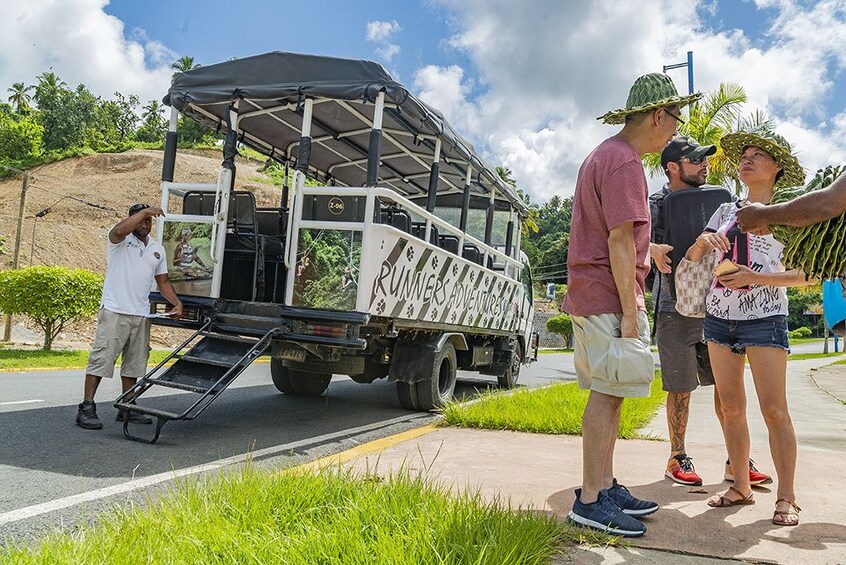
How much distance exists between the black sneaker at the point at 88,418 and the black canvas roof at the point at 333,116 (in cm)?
298

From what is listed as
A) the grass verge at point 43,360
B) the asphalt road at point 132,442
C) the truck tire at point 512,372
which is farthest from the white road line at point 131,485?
the grass verge at point 43,360

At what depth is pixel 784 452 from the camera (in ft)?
10.4

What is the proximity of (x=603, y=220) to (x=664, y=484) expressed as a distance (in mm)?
1799

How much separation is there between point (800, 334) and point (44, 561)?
85600 mm

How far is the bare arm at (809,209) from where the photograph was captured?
2025 mm

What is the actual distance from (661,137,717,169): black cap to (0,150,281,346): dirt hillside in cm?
2398

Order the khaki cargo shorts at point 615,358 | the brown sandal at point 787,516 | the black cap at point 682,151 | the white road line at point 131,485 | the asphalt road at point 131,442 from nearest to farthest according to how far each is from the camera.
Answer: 1. the khaki cargo shorts at point 615,358
2. the brown sandal at point 787,516
3. the white road line at point 131,485
4. the asphalt road at point 131,442
5. the black cap at point 682,151

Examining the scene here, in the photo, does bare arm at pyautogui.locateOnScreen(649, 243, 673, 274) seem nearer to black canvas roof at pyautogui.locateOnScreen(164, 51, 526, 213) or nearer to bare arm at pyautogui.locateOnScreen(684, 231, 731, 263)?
bare arm at pyautogui.locateOnScreen(684, 231, 731, 263)

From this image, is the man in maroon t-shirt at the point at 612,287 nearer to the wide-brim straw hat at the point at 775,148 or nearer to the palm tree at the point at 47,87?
the wide-brim straw hat at the point at 775,148

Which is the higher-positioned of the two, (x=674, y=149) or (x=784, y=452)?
(x=674, y=149)

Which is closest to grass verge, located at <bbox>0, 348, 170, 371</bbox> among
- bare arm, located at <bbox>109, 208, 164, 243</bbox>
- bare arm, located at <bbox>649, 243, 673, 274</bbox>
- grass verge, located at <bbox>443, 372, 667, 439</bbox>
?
bare arm, located at <bbox>109, 208, 164, 243</bbox>

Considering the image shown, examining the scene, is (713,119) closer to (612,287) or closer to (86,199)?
(612,287)

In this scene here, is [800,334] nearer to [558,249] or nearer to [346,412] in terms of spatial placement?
[558,249]

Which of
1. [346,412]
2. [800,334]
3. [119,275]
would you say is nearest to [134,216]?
[119,275]
